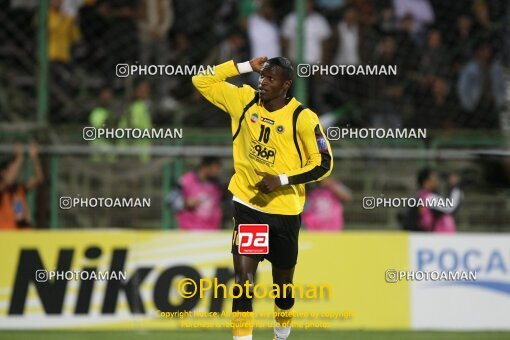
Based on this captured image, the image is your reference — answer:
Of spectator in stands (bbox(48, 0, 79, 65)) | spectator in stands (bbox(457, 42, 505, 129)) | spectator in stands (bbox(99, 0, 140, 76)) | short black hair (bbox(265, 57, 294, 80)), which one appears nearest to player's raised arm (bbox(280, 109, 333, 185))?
short black hair (bbox(265, 57, 294, 80))

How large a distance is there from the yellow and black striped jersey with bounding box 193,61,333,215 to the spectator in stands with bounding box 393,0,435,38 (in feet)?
19.3

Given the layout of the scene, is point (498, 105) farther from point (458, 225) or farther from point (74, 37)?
point (74, 37)

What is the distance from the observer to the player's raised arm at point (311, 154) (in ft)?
35.1

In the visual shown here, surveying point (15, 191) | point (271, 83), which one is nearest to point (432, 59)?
point (15, 191)

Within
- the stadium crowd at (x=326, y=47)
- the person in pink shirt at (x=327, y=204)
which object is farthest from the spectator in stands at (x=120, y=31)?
the person in pink shirt at (x=327, y=204)

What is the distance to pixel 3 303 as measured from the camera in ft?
46.4

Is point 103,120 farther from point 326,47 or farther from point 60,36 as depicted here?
point 326,47

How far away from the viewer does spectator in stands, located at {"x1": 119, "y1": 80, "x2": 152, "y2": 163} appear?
14742 millimetres

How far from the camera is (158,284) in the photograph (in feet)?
46.7

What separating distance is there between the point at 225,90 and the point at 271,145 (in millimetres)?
735

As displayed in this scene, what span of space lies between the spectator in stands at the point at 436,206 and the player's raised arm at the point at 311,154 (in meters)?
4.01

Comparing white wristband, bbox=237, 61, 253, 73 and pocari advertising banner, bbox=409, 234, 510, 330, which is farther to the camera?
pocari advertising banner, bbox=409, 234, 510, 330

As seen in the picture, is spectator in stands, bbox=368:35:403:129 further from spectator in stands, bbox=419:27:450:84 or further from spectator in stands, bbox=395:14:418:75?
spectator in stands, bbox=419:27:450:84

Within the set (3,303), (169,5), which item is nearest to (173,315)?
(3,303)
